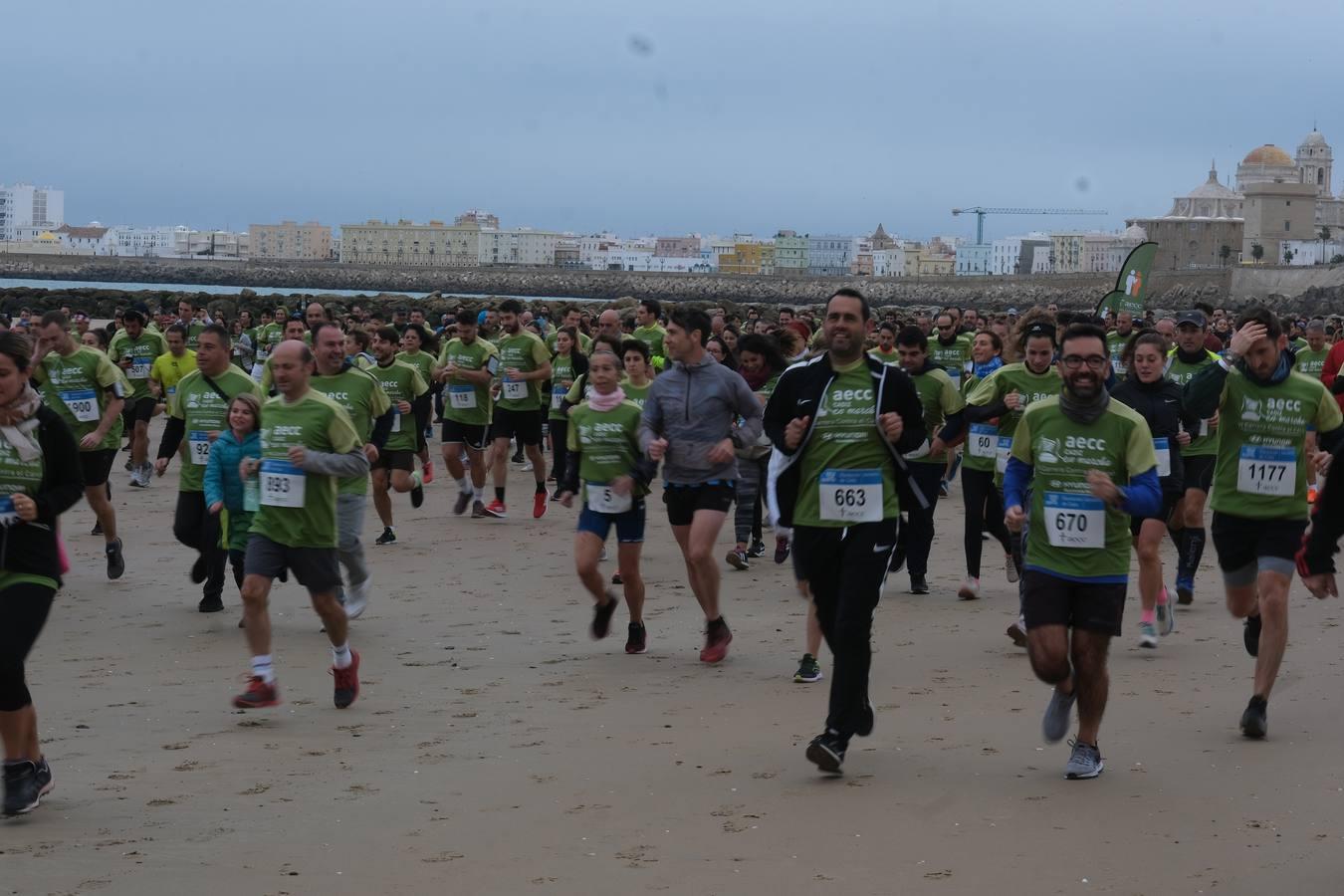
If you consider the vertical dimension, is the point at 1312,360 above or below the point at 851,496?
above

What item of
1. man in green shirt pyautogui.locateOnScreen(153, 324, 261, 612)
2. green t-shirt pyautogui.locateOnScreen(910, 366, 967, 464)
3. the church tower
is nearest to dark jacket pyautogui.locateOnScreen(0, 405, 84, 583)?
man in green shirt pyautogui.locateOnScreen(153, 324, 261, 612)

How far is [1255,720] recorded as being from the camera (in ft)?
23.2

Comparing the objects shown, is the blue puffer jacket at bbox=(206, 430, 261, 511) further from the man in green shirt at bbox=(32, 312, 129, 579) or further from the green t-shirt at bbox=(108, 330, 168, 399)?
the green t-shirt at bbox=(108, 330, 168, 399)

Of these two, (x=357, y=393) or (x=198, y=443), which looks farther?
(x=357, y=393)

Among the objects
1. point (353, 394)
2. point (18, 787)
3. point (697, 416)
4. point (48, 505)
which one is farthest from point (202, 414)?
point (18, 787)

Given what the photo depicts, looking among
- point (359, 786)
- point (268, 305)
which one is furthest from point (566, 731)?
point (268, 305)

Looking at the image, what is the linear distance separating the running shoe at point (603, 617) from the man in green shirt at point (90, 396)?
14.1ft

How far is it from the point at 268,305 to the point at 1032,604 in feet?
187

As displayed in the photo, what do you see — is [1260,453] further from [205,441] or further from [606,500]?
[205,441]

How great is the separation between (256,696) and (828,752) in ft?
8.68

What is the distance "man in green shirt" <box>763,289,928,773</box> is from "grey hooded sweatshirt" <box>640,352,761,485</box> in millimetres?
2056

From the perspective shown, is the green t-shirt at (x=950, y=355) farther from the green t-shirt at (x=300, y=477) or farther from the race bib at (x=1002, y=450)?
the green t-shirt at (x=300, y=477)

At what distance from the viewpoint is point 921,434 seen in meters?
6.89

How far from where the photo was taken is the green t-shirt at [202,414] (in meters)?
10.4
